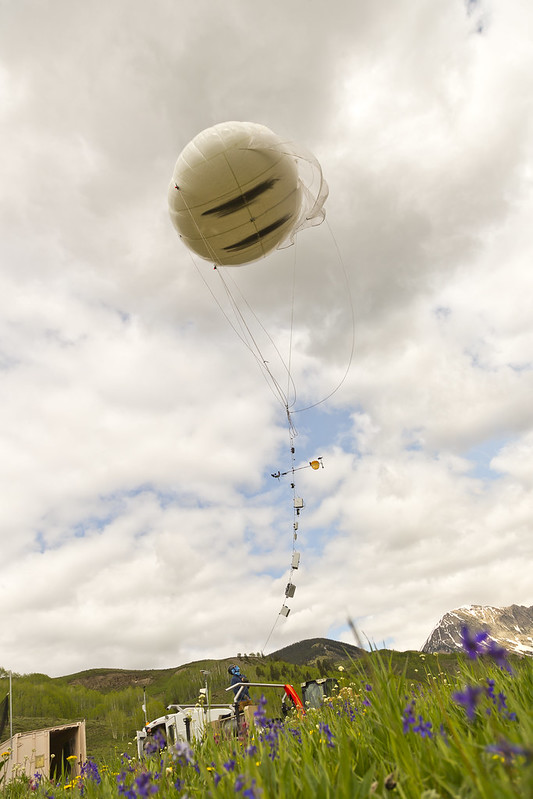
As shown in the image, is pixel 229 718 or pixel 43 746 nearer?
pixel 229 718

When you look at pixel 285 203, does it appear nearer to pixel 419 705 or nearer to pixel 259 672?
pixel 419 705

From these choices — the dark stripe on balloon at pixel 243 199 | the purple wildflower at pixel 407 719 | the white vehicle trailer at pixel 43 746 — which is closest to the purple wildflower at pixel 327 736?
the purple wildflower at pixel 407 719

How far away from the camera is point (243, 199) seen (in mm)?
12961

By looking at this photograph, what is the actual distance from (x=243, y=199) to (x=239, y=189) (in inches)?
11.4

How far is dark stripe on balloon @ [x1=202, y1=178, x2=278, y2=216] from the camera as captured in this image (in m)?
12.9

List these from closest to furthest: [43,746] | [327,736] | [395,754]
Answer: [395,754] < [327,736] < [43,746]

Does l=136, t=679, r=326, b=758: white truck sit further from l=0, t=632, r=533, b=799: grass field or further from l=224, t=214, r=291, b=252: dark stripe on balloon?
l=224, t=214, r=291, b=252: dark stripe on balloon

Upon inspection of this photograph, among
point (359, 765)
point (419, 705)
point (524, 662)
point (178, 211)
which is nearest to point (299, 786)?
point (359, 765)

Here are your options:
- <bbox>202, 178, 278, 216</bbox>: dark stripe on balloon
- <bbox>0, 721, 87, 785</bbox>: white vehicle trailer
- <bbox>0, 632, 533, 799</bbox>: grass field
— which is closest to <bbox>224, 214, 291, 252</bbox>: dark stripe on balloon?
<bbox>202, 178, 278, 216</bbox>: dark stripe on balloon

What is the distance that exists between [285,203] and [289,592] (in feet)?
40.3

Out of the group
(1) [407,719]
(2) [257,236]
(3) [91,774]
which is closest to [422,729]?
(1) [407,719]

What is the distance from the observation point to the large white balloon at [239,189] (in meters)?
12.5

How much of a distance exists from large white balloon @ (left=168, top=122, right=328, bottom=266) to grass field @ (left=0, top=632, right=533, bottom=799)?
11.9 meters

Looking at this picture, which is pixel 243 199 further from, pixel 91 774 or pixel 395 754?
pixel 395 754
